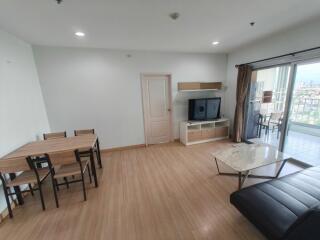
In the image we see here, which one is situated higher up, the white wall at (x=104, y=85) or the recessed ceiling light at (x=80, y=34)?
the recessed ceiling light at (x=80, y=34)

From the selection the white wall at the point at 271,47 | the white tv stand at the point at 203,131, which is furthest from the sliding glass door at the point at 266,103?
the white tv stand at the point at 203,131

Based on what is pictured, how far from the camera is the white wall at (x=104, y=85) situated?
329cm

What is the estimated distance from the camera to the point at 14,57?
98.7 inches

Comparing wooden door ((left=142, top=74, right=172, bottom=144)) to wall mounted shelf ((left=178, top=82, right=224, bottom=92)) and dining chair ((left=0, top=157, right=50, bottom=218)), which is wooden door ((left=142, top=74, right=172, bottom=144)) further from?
dining chair ((left=0, top=157, right=50, bottom=218))

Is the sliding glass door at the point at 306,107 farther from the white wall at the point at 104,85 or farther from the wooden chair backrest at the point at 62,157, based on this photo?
the wooden chair backrest at the point at 62,157

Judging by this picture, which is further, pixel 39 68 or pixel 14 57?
pixel 39 68

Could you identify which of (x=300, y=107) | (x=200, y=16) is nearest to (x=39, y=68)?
(x=200, y=16)

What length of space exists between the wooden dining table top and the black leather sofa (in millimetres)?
2306

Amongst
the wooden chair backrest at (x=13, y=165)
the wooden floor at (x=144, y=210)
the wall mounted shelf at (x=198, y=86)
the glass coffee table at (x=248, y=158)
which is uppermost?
the wall mounted shelf at (x=198, y=86)

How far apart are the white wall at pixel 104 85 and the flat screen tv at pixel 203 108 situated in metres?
0.32

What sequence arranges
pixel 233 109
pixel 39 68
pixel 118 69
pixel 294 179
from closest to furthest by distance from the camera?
pixel 294 179, pixel 39 68, pixel 118 69, pixel 233 109

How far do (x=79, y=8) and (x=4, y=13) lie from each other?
100 cm

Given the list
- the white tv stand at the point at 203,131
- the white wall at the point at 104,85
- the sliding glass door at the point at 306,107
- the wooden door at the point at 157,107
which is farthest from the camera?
the white tv stand at the point at 203,131

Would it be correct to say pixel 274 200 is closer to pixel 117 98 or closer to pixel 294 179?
pixel 294 179
